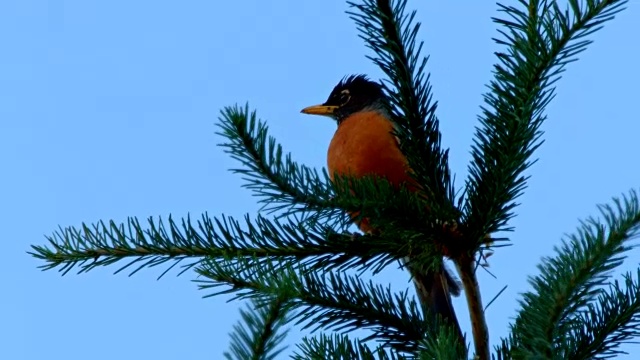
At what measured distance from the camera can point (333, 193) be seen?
1974mm

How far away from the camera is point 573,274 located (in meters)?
1.62

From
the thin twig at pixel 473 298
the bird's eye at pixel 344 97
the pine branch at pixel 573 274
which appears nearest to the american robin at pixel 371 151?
the bird's eye at pixel 344 97

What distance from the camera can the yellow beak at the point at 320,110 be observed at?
4742 mm

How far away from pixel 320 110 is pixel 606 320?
9.77ft

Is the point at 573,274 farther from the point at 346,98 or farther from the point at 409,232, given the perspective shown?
the point at 346,98

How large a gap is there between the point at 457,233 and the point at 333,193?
1.11 feet

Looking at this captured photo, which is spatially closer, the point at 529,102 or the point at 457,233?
the point at 529,102

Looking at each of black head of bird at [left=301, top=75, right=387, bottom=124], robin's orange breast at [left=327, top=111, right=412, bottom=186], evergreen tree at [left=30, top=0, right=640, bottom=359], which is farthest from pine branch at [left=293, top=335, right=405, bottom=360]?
black head of bird at [left=301, top=75, right=387, bottom=124]

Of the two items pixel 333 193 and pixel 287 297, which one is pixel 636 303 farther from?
pixel 287 297

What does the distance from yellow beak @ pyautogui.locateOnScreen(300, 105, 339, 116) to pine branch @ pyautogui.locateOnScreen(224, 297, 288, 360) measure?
3.20m

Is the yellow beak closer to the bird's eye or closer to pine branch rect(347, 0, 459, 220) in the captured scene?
the bird's eye

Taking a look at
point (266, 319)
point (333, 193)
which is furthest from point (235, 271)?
point (266, 319)

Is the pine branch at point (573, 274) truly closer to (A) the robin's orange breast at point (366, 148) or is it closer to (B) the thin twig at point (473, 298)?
(B) the thin twig at point (473, 298)

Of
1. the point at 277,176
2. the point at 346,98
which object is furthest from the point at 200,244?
the point at 346,98
